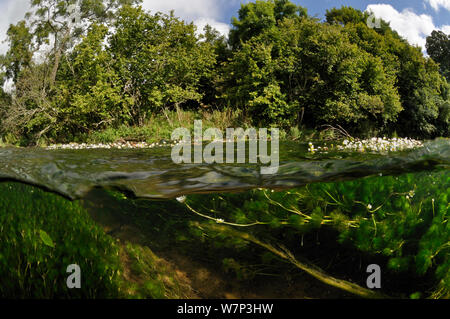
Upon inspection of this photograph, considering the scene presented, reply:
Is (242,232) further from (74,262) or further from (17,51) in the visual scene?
(17,51)

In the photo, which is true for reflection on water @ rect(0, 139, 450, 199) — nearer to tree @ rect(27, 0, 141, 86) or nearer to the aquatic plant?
the aquatic plant

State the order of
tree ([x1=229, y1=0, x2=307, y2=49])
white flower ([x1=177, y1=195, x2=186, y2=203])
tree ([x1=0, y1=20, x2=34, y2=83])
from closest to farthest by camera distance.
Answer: white flower ([x1=177, y1=195, x2=186, y2=203]), tree ([x1=229, y1=0, x2=307, y2=49]), tree ([x1=0, y1=20, x2=34, y2=83])

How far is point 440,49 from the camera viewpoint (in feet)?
103

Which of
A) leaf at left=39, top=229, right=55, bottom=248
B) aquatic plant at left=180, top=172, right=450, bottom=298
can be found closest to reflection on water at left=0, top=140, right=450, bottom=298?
aquatic plant at left=180, top=172, right=450, bottom=298

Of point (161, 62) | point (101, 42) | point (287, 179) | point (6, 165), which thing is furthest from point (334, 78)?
point (6, 165)

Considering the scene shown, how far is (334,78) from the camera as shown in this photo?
66.1ft

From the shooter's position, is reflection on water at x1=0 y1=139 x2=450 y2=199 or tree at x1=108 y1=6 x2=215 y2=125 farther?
tree at x1=108 y1=6 x2=215 y2=125

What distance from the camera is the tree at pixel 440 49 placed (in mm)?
30578

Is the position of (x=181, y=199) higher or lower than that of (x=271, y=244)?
higher

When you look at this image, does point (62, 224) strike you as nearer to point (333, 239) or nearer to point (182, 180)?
point (182, 180)

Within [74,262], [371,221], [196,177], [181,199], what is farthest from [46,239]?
[371,221]

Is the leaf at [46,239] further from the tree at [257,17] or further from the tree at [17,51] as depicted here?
the tree at [17,51]

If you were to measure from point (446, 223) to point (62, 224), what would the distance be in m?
4.68

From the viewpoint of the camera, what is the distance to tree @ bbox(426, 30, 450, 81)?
30.6m
